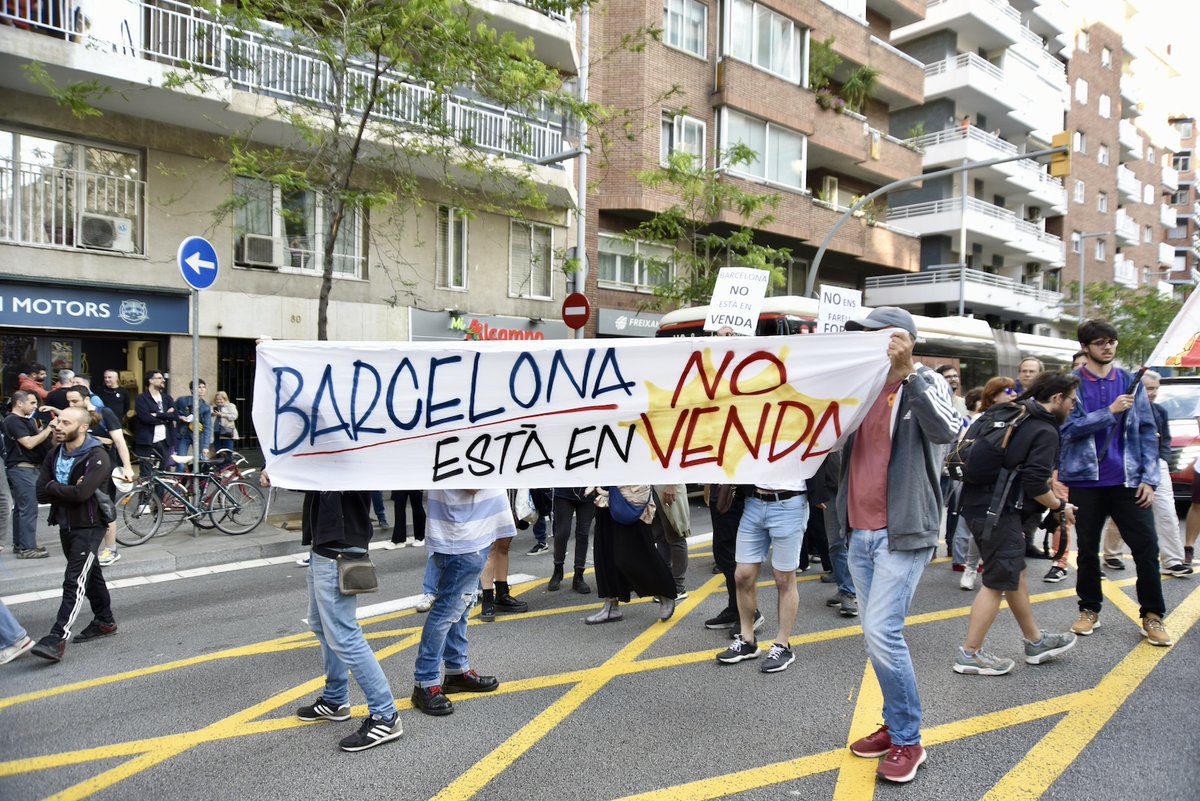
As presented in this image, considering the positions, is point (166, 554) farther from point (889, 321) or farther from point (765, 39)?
point (765, 39)

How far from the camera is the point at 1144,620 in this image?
17.4 feet

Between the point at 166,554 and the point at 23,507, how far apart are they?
149cm

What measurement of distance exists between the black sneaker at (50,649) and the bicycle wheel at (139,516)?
365cm

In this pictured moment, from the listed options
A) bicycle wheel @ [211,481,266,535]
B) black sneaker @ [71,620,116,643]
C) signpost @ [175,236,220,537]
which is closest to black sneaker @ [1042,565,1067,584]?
black sneaker @ [71,620,116,643]

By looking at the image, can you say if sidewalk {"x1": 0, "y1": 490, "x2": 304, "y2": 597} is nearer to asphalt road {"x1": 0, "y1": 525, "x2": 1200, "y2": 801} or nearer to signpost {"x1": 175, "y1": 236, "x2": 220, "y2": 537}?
signpost {"x1": 175, "y1": 236, "x2": 220, "y2": 537}

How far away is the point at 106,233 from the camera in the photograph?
12.2 meters

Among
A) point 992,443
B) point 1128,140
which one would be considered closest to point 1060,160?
point 992,443

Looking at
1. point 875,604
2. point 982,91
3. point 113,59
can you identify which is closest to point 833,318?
point 875,604

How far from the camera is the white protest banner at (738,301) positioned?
10.1m

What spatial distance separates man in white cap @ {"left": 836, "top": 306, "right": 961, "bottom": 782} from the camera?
3531mm

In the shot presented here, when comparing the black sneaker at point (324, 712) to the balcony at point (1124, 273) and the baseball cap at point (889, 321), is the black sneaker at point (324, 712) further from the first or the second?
the balcony at point (1124, 273)

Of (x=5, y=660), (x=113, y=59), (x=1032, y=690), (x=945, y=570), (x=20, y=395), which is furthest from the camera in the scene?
(x=113, y=59)

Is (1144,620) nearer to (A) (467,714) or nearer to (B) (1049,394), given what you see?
(B) (1049,394)

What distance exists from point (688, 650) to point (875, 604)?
187cm
